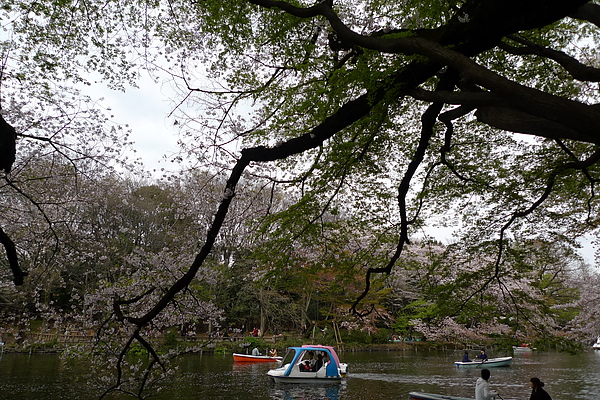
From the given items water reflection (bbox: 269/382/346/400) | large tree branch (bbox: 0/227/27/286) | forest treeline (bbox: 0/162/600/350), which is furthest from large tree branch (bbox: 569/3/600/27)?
water reflection (bbox: 269/382/346/400)

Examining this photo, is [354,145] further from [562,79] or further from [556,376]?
[556,376]

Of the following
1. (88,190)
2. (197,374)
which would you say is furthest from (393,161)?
(197,374)

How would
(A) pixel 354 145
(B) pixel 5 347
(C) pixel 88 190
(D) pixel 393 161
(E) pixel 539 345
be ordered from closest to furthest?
(A) pixel 354 145
(E) pixel 539 345
(D) pixel 393 161
(C) pixel 88 190
(B) pixel 5 347

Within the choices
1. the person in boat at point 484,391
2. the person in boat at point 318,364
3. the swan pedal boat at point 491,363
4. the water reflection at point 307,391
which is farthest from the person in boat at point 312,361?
the swan pedal boat at point 491,363

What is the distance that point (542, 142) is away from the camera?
6762mm

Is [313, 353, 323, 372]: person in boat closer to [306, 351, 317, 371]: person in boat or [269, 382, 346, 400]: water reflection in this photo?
[306, 351, 317, 371]: person in boat

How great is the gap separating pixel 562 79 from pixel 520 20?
3.12m

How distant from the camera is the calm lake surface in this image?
1211 cm

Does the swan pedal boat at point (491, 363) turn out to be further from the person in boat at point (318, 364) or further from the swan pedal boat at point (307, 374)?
the person in boat at point (318, 364)

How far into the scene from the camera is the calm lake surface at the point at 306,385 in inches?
477

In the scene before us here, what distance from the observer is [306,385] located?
1509cm

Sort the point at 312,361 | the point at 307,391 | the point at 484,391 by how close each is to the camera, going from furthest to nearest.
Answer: the point at 312,361 < the point at 307,391 < the point at 484,391

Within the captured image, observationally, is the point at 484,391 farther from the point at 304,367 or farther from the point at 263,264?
the point at 304,367

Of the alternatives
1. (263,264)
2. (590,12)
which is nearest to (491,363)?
(263,264)
